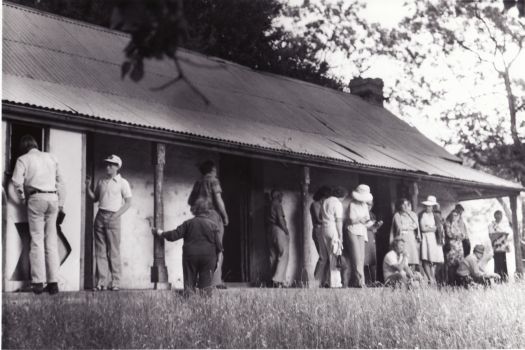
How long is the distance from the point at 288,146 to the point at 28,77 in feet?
13.0

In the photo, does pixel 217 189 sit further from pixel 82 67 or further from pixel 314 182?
pixel 314 182

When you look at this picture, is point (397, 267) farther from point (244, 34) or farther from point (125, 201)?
point (244, 34)

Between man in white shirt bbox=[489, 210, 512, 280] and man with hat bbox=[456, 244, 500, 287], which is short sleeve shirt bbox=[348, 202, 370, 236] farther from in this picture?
man in white shirt bbox=[489, 210, 512, 280]

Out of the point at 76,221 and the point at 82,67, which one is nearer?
the point at 76,221

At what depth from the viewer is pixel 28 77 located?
9.56 metres

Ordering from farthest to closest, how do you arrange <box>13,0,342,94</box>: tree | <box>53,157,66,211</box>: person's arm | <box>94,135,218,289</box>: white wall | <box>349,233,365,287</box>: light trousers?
<box>13,0,342,94</box>: tree → <box>349,233,365,287</box>: light trousers → <box>94,135,218,289</box>: white wall → <box>53,157,66,211</box>: person's arm

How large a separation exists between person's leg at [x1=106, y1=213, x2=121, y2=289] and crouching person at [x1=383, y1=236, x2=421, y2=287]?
3.86 m

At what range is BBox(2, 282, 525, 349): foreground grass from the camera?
636 centimetres

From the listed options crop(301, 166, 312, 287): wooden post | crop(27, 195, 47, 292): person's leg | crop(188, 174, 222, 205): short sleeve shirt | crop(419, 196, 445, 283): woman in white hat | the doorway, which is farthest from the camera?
crop(419, 196, 445, 283): woman in white hat

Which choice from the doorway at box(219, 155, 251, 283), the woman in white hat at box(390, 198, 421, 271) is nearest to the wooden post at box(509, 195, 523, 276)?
the woman in white hat at box(390, 198, 421, 271)

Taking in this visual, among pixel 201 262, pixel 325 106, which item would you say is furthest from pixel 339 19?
pixel 201 262

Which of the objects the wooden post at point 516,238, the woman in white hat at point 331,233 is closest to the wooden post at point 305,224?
the woman in white hat at point 331,233

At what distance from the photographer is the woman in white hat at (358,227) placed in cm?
1130

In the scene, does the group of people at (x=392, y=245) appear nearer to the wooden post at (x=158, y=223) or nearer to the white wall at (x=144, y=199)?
the white wall at (x=144, y=199)
